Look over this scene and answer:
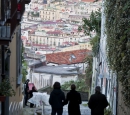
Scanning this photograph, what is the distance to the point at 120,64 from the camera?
10664 mm

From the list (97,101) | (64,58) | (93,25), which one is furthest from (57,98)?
(64,58)

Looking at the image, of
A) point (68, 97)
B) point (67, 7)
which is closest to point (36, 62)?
point (68, 97)

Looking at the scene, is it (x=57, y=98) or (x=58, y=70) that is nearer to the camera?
(x=57, y=98)

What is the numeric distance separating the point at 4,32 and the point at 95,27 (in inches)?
560

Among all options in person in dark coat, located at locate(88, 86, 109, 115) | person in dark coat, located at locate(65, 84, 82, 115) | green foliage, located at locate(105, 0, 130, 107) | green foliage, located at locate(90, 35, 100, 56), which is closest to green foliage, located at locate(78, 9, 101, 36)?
green foliage, located at locate(90, 35, 100, 56)

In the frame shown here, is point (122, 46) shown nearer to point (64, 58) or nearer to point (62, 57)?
point (64, 58)

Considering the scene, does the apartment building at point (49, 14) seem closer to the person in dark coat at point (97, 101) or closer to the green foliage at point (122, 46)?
the green foliage at point (122, 46)

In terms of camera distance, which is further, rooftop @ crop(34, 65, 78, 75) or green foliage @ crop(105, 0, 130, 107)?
rooftop @ crop(34, 65, 78, 75)

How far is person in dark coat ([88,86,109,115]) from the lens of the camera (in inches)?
414

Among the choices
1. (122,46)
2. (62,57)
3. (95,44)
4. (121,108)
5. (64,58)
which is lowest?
(64,58)

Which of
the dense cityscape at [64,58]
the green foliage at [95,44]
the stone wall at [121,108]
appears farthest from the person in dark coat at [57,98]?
the green foliage at [95,44]

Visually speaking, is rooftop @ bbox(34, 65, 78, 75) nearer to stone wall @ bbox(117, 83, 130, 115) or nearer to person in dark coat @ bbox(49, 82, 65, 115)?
stone wall @ bbox(117, 83, 130, 115)

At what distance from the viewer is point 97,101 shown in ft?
34.6

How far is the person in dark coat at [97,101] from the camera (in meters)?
10.5
